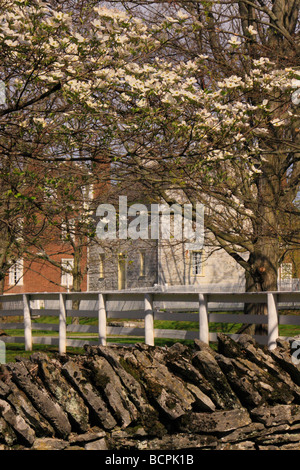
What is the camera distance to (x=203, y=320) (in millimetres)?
10594

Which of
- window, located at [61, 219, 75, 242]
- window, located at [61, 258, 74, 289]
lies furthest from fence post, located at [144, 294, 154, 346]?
window, located at [61, 258, 74, 289]

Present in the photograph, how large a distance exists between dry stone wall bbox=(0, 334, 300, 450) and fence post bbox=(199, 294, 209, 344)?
413 centimetres

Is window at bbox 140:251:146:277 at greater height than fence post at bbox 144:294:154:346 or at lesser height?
greater

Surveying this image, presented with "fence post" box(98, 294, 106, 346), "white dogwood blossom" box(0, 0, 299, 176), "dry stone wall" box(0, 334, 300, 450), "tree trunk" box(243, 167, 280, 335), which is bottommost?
"dry stone wall" box(0, 334, 300, 450)

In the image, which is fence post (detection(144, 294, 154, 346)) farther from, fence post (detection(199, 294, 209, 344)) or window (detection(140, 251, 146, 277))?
window (detection(140, 251, 146, 277))

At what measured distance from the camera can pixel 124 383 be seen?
557 centimetres

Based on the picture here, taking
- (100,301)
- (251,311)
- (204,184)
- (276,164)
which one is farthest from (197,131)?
(251,311)

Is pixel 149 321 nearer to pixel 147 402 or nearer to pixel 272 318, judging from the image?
pixel 272 318

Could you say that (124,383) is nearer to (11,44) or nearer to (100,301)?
(11,44)

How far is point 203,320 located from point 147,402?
521cm

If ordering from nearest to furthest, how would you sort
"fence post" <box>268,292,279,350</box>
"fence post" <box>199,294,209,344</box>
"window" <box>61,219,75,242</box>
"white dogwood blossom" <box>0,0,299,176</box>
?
"white dogwood blossom" <box>0,0,299,176</box>, "fence post" <box>268,292,279,350</box>, "fence post" <box>199,294,209,344</box>, "window" <box>61,219,75,242</box>

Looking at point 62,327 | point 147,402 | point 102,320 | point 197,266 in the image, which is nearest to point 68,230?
point 102,320

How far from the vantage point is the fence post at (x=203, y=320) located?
34.4 ft

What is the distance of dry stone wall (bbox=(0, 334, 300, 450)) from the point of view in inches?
195
